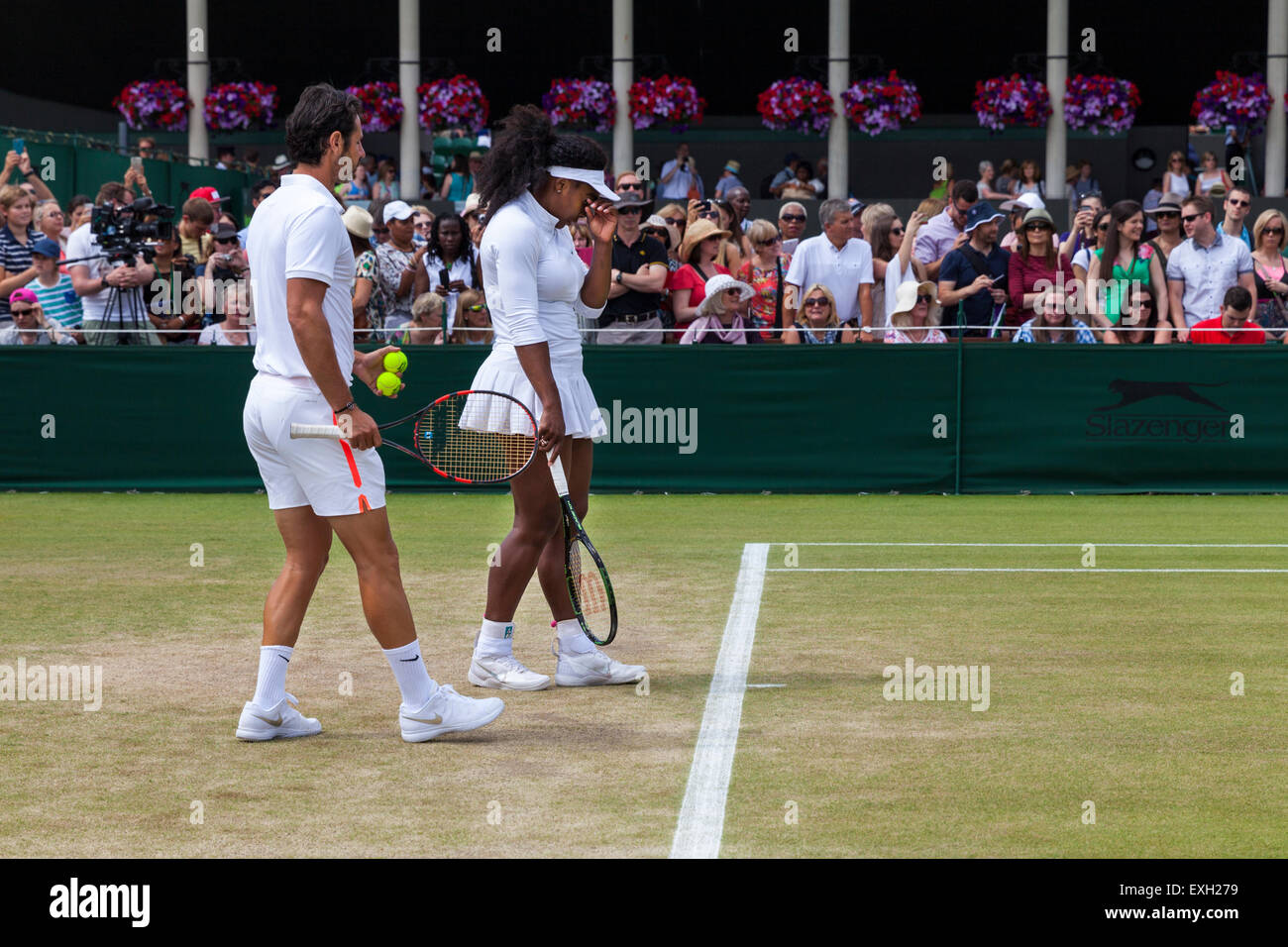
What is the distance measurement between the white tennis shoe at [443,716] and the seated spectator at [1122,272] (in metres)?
9.34

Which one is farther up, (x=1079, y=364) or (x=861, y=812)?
(x=1079, y=364)

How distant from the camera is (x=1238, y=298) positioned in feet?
45.8

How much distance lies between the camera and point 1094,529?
12109 mm

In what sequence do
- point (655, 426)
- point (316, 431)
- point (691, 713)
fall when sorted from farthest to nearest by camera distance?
1. point (655, 426)
2. point (691, 713)
3. point (316, 431)

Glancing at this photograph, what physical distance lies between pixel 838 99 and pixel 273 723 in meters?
21.5

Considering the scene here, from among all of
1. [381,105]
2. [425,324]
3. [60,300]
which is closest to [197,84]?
[381,105]

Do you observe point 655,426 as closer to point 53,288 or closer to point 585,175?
point 53,288

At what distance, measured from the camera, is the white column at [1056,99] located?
2561cm

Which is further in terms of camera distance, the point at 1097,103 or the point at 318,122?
the point at 1097,103

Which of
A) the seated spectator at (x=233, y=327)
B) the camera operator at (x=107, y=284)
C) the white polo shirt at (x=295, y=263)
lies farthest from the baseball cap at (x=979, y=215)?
the white polo shirt at (x=295, y=263)

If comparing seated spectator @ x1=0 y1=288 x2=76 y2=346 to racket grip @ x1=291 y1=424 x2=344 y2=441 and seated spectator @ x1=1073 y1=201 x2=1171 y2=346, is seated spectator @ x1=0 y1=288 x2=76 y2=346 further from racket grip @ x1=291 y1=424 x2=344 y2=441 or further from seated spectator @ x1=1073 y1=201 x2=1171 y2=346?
racket grip @ x1=291 y1=424 x2=344 y2=441

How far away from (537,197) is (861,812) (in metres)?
2.82
